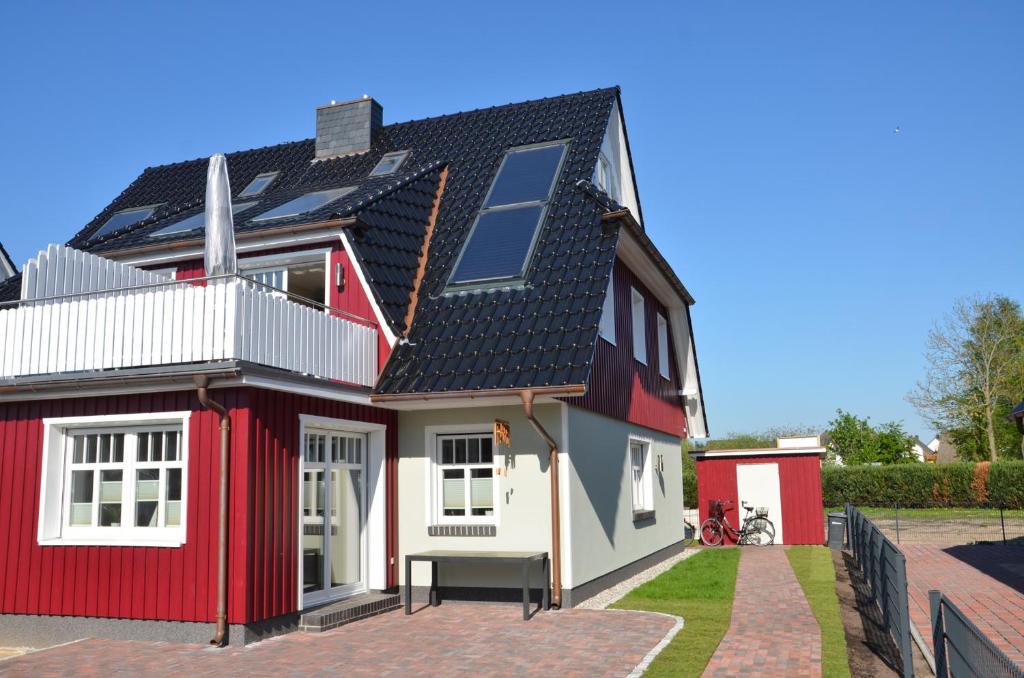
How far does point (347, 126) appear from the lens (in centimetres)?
1869

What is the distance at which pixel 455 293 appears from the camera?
12898 mm

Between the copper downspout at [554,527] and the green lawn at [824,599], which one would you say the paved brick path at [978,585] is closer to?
the green lawn at [824,599]

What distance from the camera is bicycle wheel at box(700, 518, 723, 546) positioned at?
872 inches

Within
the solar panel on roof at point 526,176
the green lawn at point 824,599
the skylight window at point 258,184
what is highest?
the skylight window at point 258,184

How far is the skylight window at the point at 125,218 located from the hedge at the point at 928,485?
2849 cm

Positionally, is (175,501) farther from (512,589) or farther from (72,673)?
(512,589)

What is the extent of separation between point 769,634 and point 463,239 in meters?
7.58

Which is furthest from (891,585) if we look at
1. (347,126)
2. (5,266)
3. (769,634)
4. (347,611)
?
(5,266)

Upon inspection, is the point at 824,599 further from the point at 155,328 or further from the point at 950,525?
the point at 950,525

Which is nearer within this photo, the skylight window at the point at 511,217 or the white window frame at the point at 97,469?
→ the white window frame at the point at 97,469

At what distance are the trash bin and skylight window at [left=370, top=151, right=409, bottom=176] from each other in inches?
525

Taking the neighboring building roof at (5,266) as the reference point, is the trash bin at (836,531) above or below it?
below

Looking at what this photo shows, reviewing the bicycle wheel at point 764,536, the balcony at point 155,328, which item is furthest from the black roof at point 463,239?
the bicycle wheel at point 764,536

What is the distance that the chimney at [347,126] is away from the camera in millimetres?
18469
